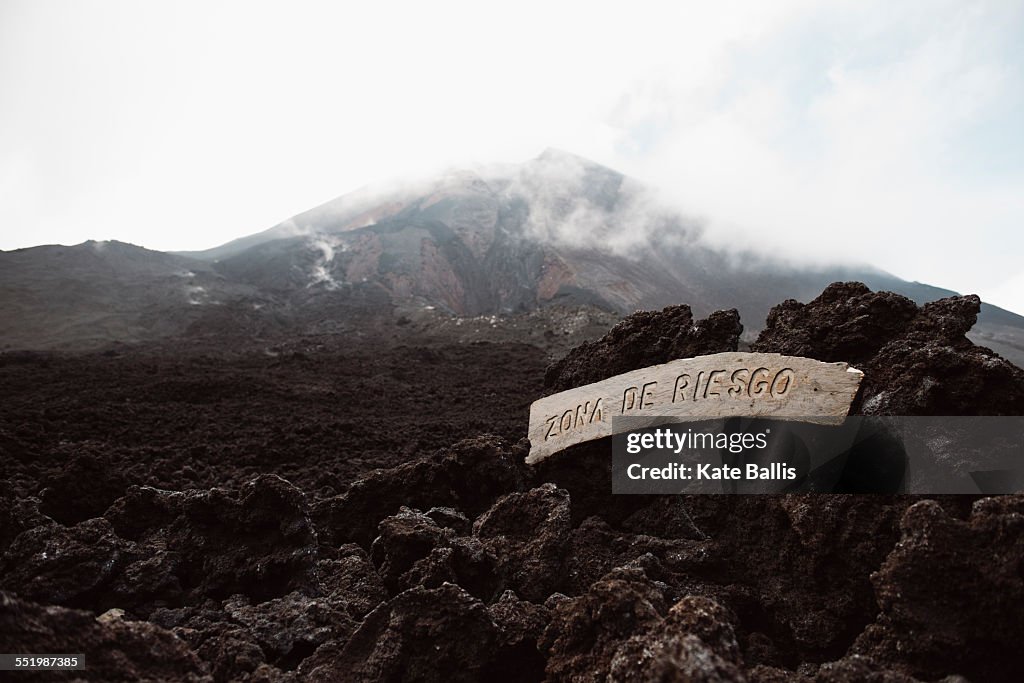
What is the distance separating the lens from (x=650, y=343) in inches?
200

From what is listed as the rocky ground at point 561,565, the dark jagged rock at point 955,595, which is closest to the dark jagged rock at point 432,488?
the rocky ground at point 561,565

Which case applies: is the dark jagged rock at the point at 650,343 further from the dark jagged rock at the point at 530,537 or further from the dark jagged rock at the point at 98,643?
the dark jagged rock at the point at 98,643

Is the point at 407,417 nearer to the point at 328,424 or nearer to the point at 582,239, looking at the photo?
the point at 328,424

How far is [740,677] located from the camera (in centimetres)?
174

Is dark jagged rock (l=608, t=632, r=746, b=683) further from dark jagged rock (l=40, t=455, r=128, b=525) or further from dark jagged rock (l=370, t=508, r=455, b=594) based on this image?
dark jagged rock (l=40, t=455, r=128, b=525)

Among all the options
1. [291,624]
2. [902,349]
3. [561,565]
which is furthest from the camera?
[902,349]

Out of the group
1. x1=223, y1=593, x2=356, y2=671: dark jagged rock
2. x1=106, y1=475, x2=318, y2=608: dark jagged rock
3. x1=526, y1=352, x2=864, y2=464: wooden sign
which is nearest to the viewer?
x1=223, y1=593, x2=356, y2=671: dark jagged rock

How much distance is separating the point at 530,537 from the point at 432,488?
1.17 metres

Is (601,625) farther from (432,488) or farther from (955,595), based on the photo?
(432,488)

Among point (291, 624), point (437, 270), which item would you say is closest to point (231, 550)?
point (291, 624)

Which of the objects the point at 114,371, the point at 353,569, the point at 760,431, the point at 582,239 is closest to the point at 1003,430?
the point at 760,431

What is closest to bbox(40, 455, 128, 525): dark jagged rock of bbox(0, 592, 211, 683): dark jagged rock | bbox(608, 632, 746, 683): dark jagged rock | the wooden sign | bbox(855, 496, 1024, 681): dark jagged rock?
bbox(0, 592, 211, 683): dark jagged rock

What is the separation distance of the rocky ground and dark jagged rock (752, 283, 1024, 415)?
12 millimetres

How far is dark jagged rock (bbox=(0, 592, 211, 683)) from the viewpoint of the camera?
1.99m
